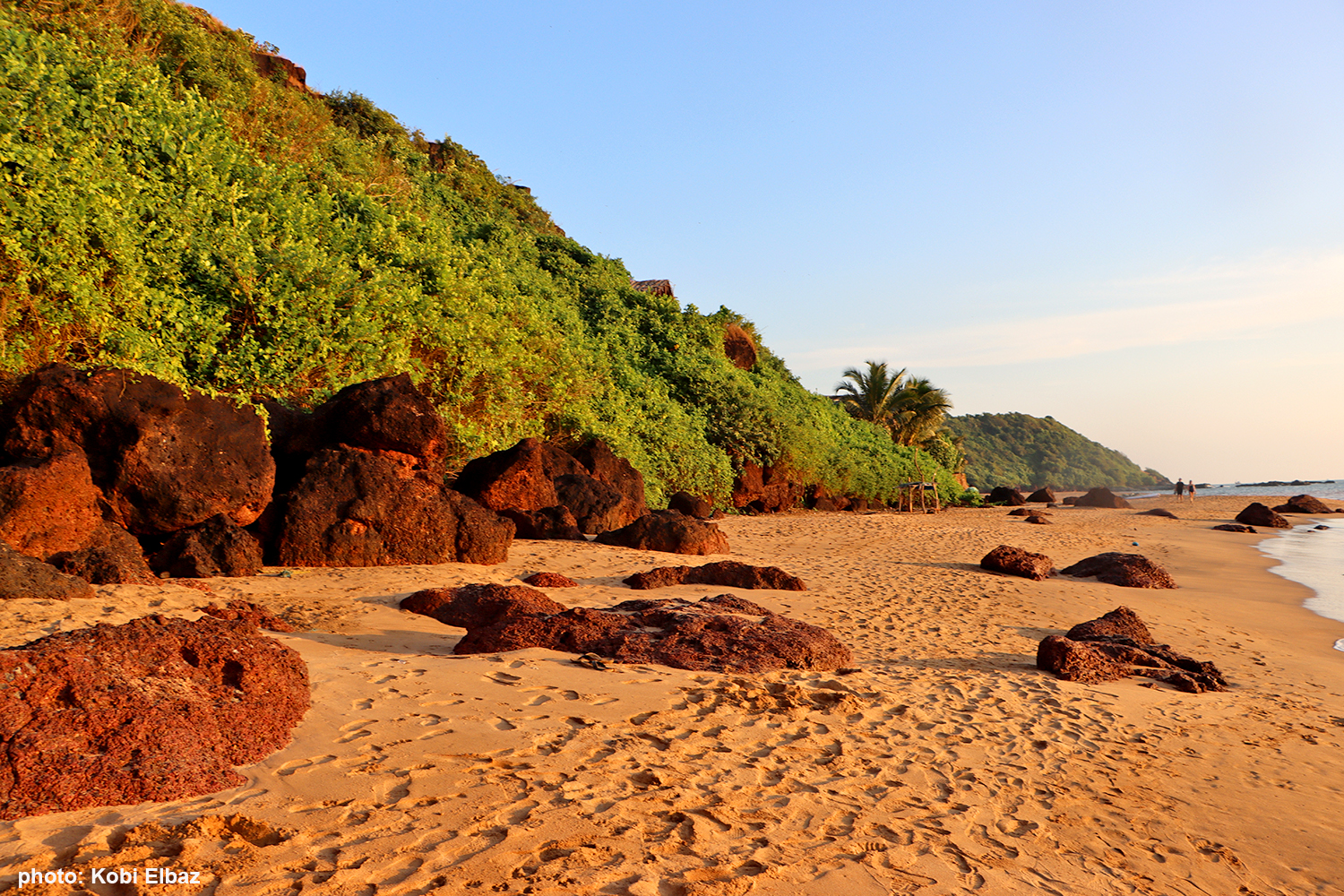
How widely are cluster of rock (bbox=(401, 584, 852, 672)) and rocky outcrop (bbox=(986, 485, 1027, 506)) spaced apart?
33.9m

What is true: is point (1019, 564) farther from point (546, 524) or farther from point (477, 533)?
point (477, 533)

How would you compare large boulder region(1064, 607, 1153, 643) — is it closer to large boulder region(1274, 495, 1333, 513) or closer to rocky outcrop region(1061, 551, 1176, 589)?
rocky outcrop region(1061, 551, 1176, 589)

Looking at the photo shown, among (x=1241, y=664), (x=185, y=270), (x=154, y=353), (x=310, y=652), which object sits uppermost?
(x=185, y=270)

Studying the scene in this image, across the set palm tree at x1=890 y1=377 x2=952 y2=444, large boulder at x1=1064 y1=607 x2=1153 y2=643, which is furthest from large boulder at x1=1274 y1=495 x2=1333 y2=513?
large boulder at x1=1064 y1=607 x2=1153 y2=643

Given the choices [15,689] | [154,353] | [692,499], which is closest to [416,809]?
[15,689]

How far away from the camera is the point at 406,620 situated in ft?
22.0

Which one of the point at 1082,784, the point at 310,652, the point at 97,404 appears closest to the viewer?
the point at 1082,784

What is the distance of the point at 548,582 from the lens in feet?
28.0

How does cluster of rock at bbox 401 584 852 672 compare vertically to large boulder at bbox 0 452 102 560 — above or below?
below

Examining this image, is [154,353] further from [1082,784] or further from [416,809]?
[1082,784]

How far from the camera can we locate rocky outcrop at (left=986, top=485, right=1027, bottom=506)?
121 feet

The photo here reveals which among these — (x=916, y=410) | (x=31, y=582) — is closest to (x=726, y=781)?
(x=31, y=582)

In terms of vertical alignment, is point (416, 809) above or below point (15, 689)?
below

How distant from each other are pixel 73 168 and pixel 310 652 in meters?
7.25
